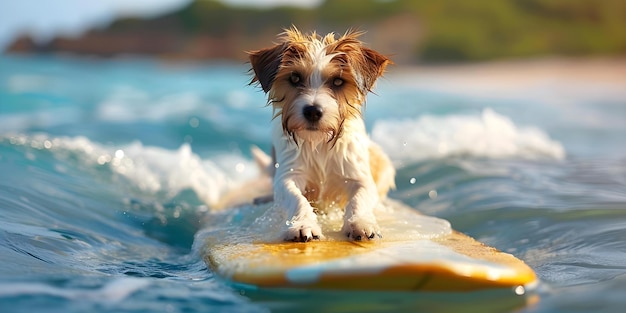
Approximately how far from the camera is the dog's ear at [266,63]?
480 centimetres

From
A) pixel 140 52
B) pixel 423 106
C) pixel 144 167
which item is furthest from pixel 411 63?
pixel 144 167

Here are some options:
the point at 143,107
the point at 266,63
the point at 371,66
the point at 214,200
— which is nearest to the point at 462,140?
the point at 214,200

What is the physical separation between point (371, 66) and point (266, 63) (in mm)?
639

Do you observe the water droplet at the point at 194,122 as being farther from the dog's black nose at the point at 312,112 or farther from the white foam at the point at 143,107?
the dog's black nose at the point at 312,112

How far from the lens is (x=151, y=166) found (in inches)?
337

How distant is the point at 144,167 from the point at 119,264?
375cm

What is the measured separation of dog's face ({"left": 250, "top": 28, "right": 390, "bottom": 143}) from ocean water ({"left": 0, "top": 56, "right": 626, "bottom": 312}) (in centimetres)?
106

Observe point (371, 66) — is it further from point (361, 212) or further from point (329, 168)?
point (361, 212)

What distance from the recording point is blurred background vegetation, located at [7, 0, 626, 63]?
45312 mm

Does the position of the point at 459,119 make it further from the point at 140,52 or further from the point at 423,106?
the point at 140,52

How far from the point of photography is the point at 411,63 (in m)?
44.9

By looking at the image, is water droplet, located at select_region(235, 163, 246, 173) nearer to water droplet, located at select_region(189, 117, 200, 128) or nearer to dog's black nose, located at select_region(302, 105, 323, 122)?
water droplet, located at select_region(189, 117, 200, 128)

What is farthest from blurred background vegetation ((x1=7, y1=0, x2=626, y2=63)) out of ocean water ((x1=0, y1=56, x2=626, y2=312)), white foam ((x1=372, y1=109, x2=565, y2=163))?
white foam ((x1=372, y1=109, x2=565, y2=163))

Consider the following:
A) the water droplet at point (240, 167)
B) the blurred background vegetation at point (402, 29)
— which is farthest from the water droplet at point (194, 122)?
the blurred background vegetation at point (402, 29)
